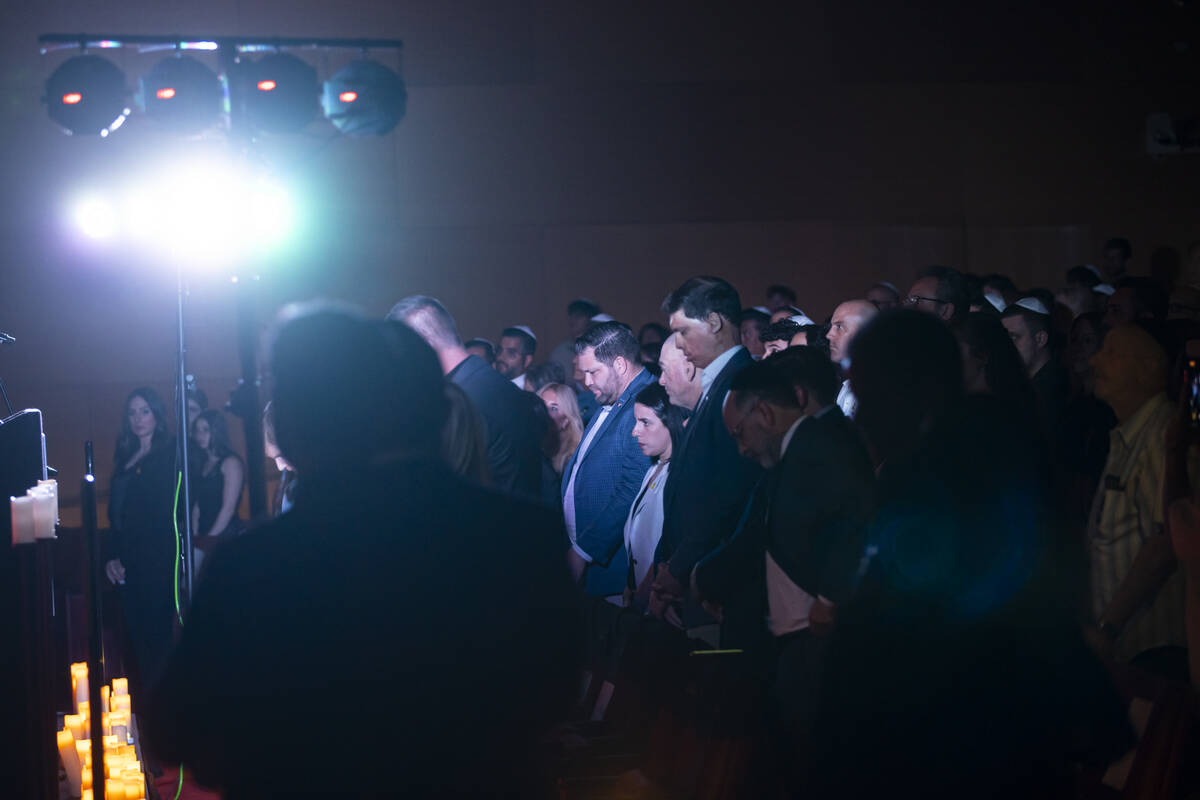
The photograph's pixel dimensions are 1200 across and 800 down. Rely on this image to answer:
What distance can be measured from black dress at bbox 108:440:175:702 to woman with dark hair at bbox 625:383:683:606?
306 cm

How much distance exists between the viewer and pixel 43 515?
2221 millimetres

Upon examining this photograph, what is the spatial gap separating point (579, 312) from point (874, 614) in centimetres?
627

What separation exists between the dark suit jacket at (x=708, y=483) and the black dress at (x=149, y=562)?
140 inches

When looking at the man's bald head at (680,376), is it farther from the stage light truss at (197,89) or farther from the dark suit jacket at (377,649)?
the stage light truss at (197,89)

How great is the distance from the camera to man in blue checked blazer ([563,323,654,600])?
4.33m

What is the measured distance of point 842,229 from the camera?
9000 mm

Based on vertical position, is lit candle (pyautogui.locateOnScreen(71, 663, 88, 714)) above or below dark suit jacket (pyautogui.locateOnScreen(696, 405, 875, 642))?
below

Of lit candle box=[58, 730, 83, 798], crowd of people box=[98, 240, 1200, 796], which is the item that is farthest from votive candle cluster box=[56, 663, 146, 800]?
crowd of people box=[98, 240, 1200, 796]

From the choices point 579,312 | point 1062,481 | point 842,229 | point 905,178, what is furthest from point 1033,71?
point 1062,481

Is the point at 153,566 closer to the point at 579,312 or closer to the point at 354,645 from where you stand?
the point at 579,312

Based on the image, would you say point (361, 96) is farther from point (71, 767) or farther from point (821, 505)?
point (821, 505)

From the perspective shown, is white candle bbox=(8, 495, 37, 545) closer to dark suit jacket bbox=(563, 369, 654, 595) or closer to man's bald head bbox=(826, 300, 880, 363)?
dark suit jacket bbox=(563, 369, 654, 595)

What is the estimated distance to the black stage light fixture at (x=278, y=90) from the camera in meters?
5.60

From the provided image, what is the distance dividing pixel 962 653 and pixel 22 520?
1.64 metres
